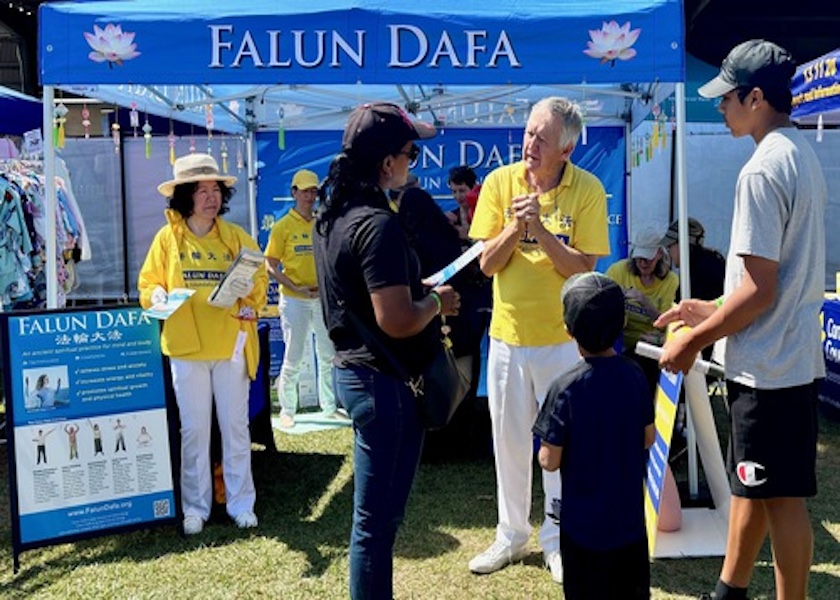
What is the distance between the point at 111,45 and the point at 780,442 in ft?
10.6

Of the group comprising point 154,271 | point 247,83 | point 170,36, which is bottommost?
point 154,271

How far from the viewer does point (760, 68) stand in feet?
7.75

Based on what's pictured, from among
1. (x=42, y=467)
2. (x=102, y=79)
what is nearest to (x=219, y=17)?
(x=102, y=79)

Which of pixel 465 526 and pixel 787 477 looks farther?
pixel 465 526

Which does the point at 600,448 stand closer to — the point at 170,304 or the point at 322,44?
the point at 170,304

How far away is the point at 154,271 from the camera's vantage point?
3.71 m

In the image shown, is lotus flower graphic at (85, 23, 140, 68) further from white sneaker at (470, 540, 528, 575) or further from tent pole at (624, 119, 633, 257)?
tent pole at (624, 119, 633, 257)

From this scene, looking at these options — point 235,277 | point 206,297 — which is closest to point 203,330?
point 206,297

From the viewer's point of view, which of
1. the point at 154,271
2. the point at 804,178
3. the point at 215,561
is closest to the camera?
the point at 804,178

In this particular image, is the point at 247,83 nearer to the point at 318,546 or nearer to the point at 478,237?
the point at 478,237

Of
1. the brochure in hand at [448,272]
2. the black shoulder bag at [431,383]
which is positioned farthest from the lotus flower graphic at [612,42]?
the black shoulder bag at [431,383]

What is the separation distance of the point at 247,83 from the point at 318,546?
84.5 inches

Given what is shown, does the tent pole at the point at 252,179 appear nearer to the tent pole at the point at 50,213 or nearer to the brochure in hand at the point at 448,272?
the tent pole at the point at 50,213

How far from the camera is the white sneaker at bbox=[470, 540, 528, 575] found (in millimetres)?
3285
